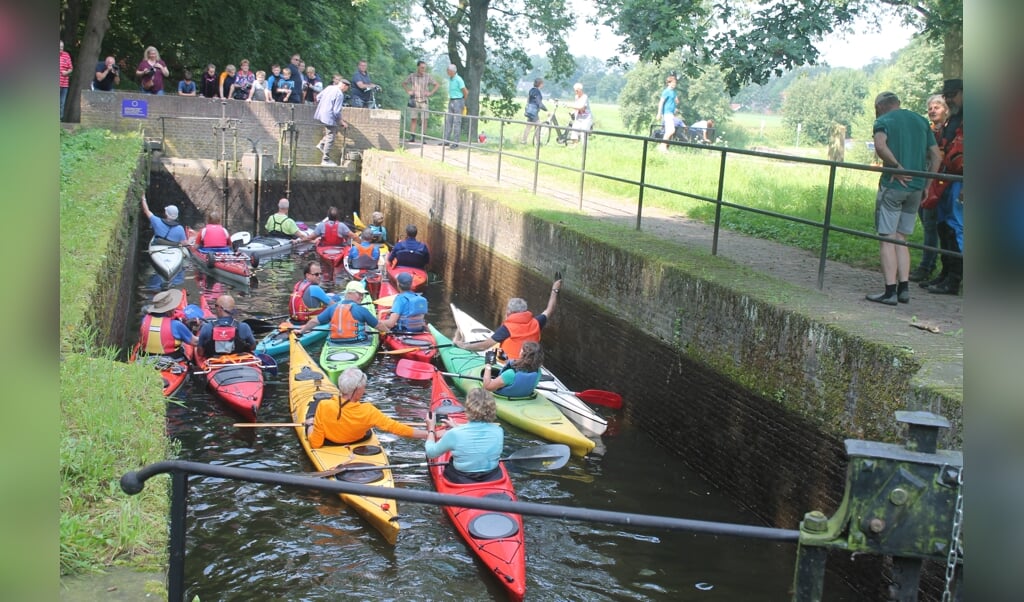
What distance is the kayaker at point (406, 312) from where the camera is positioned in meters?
13.1

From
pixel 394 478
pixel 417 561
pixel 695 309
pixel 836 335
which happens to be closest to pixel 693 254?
pixel 695 309

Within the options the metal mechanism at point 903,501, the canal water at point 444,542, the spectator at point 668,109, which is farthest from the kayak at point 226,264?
the metal mechanism at point 903,501

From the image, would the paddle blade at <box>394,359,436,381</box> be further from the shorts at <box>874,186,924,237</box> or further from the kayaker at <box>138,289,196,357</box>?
the shorts at <box>874,186,924,237</box>

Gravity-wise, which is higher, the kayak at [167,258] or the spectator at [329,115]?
the spectator at [329,115]

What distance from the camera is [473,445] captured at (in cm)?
824

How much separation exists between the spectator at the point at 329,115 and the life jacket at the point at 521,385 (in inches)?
593

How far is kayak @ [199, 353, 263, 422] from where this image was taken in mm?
10430

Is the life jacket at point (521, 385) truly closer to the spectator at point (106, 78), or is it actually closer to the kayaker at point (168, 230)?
the kayaker at point (168, 230)

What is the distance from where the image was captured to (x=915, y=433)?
2281 mm

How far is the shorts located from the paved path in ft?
2.39

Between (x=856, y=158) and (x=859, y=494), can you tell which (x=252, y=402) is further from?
(x=856, y=158)
